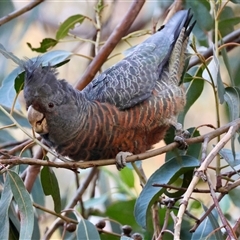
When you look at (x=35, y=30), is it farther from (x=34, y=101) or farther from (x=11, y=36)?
(x=34, y=101)

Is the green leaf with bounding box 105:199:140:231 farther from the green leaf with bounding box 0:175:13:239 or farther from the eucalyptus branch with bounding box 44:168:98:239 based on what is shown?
the green leaf with bounding box 0:175:13:239

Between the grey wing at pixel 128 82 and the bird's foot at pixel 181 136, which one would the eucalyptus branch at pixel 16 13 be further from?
the bird's foot at pixel 181 136

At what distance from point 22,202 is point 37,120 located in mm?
279

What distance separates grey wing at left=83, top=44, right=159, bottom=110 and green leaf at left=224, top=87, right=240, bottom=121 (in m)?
0.28

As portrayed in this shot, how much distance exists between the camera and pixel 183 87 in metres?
1.86

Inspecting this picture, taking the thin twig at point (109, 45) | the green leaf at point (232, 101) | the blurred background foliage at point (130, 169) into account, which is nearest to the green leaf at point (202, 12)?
the blurred background foliage at point (130, 169)

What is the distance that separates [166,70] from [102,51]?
28cm

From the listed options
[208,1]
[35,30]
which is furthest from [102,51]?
[35,30]

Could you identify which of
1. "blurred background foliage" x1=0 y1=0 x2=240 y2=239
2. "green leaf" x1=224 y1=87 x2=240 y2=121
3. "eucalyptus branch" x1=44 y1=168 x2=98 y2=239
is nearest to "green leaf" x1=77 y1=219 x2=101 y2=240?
"blurred background foliage" x1=0 y1=0 x2=240 y2=239

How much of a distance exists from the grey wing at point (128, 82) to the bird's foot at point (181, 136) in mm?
162

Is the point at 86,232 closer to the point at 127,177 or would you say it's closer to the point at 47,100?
the point at 47,100

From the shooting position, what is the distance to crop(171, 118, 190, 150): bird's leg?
147cm

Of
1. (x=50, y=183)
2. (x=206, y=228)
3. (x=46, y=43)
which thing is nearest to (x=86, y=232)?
(x=50, y=183)

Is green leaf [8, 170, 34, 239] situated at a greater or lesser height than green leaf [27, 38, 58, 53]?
lesser
